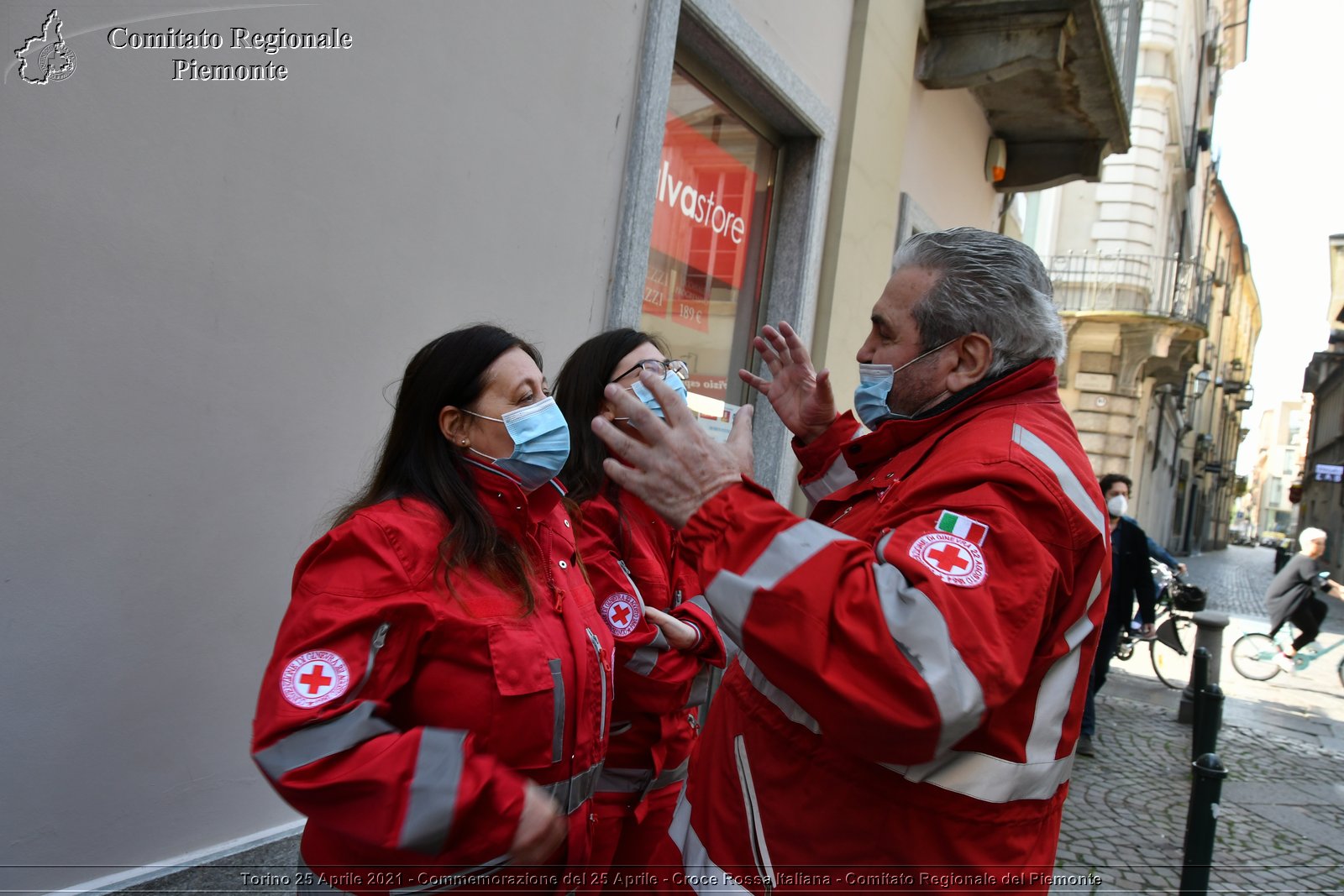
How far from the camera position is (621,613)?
243 cm

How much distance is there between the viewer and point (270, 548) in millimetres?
2879

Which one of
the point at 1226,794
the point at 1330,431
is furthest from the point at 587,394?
the point at 1330,431

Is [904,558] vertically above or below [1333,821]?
above

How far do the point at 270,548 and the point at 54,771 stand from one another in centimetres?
80

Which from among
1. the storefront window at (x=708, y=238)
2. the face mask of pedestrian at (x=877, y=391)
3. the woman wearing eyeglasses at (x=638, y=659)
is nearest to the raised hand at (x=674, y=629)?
the woman wearing eyeglasses at (x=638, y=659)

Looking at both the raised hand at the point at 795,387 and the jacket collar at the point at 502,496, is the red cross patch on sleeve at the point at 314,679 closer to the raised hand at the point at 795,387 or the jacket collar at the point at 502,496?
the jacket collar at the point at 502,496

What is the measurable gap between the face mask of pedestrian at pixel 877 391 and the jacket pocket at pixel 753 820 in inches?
29.7

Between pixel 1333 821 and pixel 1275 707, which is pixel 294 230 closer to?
pixel 1333 821

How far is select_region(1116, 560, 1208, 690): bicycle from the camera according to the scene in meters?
9.89

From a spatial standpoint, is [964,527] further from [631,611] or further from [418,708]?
[631,611]

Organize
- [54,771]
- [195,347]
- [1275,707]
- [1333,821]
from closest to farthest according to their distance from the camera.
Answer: [54,771] → [195,347] → [1333,821] → [1275,707]

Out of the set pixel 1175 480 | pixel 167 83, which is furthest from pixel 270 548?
pixel 1175 480

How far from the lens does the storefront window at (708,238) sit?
532 cm

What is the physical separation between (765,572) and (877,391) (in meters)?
0.81
